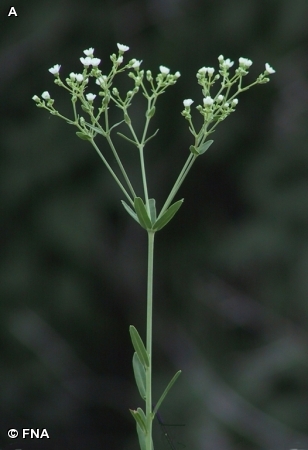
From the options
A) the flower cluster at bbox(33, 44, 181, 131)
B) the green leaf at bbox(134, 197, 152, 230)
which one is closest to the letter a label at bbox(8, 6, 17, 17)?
the flower cluster at bbox(33, 44, 181, 131)

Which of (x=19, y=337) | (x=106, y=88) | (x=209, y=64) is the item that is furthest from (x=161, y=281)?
(x=106, y=88)

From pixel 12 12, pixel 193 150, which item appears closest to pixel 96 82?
pixel 193 150

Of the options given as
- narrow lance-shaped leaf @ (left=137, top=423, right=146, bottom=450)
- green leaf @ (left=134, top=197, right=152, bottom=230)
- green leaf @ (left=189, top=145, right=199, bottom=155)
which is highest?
green leaf @ (left=189, top=145, right=199, bottom=155)

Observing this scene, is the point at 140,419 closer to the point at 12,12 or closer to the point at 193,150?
the point at 193,150

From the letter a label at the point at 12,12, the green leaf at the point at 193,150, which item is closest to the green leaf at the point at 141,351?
the green leaf at the point at 193,150

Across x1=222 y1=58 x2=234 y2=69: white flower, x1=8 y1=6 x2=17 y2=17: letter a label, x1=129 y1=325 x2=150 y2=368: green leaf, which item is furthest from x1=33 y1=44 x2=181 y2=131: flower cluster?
x1=8 y1=6 x2=17 y2=17: letter a label

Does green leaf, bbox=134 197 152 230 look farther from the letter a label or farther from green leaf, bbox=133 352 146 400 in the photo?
the letter a label

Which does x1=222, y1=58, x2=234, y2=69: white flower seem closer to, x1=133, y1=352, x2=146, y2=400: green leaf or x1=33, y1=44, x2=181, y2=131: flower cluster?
x1=33, y1=44, x2=181, y2=131: flower cluster

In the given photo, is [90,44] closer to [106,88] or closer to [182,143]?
[182,143]

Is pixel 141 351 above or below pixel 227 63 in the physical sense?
below

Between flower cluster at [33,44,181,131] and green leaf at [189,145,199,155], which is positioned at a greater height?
flower cluster at [33,44,181,131]

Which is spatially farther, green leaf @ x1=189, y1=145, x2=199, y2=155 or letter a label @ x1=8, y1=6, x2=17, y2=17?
letter a label @ x1=8, y1=6, x2=17, y2=17
